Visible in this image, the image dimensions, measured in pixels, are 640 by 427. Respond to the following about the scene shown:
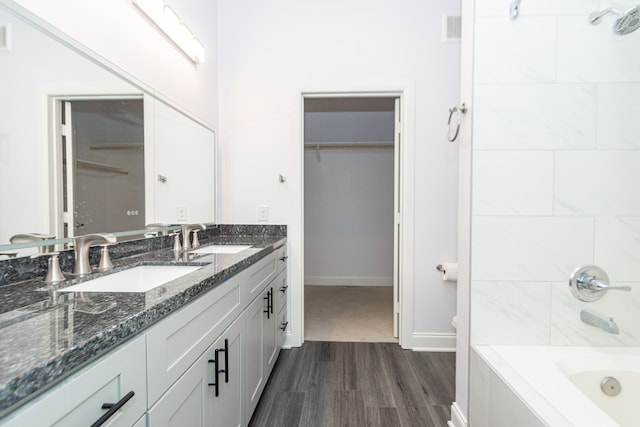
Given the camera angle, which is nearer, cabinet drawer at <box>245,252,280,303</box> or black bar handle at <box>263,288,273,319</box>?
cabinet drawer at <box>245,252,280,303</box>

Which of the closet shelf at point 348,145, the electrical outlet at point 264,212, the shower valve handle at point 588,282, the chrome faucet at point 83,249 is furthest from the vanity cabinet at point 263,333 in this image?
the closet shelf at point 348,145

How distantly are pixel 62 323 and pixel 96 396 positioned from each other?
18cm

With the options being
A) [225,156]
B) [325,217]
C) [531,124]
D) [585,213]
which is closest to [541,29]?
[531,124]

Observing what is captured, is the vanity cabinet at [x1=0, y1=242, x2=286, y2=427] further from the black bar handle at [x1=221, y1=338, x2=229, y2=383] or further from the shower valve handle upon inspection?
the shower valve handle

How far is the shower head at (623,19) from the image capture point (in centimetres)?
100

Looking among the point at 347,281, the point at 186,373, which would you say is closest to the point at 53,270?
the point at 186,373

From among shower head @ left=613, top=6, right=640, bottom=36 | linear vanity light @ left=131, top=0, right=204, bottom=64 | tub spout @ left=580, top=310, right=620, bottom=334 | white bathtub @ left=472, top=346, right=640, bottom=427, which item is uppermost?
linear vanity light @ left=131, top=0, right=204, bottom=64

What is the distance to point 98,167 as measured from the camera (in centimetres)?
118

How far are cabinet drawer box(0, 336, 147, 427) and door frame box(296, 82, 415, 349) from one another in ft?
5.58

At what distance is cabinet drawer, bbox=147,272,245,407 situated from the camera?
2.21 feet

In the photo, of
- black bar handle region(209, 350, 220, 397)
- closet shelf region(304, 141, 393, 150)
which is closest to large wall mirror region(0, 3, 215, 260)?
black bar handle region(209, 350, 220, 397)

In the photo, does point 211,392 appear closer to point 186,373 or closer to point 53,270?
point 186,373

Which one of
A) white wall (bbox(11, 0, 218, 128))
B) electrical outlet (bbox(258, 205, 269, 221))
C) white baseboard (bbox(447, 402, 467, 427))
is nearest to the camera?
white wall (bbox(11, 0, 218, 128))

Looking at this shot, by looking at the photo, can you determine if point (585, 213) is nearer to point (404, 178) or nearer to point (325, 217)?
point (404, 178)
